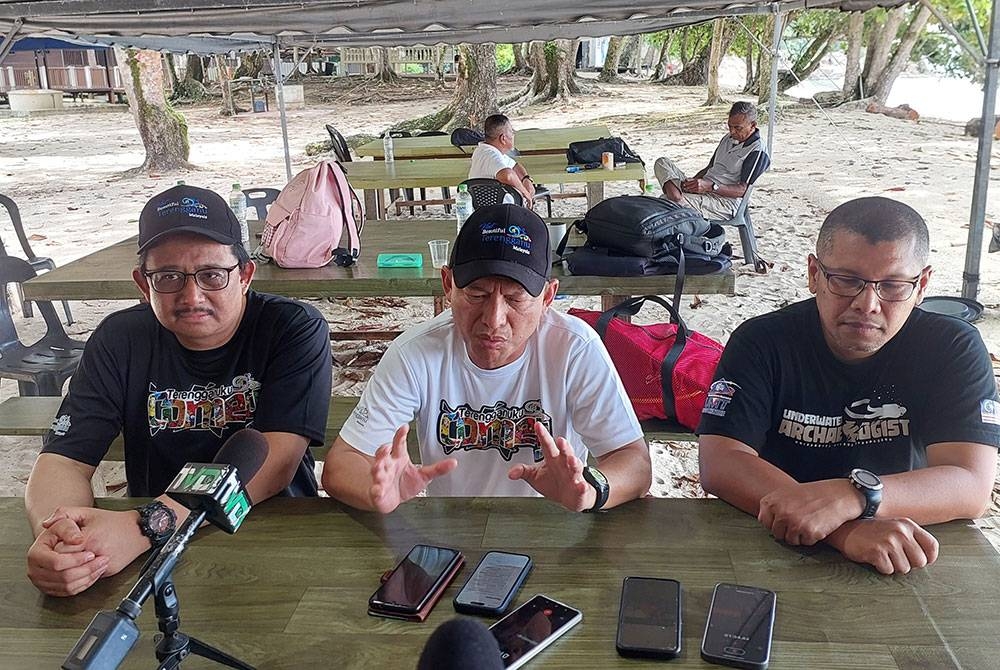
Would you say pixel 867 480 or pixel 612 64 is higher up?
pixel 612 64

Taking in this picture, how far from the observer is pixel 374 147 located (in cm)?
985

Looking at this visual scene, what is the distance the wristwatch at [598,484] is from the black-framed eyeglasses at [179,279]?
3.66ft

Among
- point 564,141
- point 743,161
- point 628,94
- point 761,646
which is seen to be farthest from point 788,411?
point 628,94

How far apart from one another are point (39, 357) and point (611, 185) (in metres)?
9.65

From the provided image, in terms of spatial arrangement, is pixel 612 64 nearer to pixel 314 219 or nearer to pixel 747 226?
pixel 747 226

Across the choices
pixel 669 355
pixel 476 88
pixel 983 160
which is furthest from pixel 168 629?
pixel 476 88

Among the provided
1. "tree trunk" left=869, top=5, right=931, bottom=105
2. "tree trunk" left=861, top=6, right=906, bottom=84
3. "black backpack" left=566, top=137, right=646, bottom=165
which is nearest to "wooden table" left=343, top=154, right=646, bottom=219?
"black backpack" left=566, top=137, right=646, bottom=165

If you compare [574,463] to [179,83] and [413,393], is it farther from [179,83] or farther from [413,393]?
[179,83]

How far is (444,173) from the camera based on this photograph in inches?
322

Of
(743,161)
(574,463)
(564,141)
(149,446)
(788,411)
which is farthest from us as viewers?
(564,141)

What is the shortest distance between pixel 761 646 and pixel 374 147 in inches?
356

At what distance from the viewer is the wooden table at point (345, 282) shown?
13.9 ft

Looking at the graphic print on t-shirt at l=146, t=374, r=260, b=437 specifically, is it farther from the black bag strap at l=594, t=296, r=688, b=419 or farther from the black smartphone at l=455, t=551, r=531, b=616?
the black bag strap at l=594, t=296, r=688, b=419

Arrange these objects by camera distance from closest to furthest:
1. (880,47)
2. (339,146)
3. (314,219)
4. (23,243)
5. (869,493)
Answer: (869,493) < (314,219) < (23,243) < (339,146) < (880,47)
